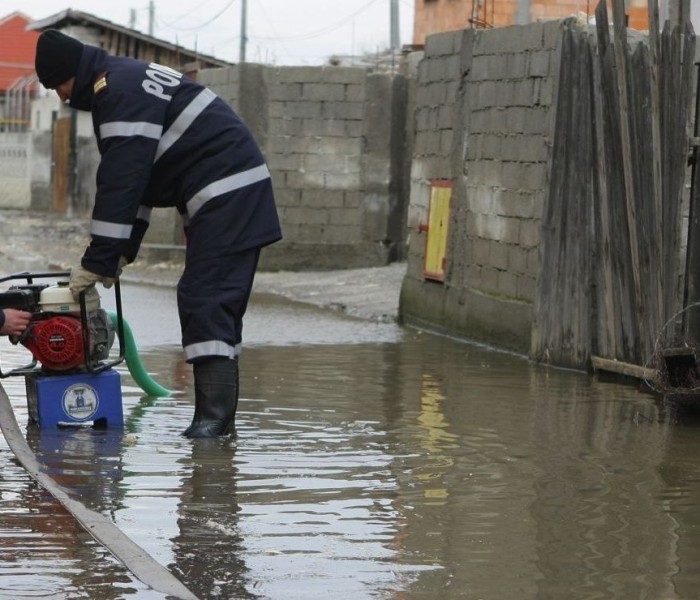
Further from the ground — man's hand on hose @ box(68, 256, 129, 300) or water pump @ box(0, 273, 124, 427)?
man's hand on hose @ box(68, 256, 129, 300)

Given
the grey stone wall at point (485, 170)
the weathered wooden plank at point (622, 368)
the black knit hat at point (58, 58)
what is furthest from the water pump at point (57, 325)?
the grey stone wall at point (485, 170)

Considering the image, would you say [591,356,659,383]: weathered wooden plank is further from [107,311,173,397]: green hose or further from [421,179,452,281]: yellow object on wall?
[421,179,452,281]: yellow object on wall

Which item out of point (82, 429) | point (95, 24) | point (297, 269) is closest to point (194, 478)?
point (82, 429)

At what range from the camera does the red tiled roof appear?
54.8 metres

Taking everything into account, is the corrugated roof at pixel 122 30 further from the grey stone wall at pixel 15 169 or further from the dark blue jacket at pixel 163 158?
the dark blue jacket at pixel 163 158

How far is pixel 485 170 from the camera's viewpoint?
10.5m

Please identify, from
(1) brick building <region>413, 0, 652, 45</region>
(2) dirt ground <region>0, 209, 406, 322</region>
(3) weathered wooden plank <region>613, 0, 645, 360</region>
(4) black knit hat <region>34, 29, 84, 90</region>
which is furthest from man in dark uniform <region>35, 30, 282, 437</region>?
(1) brick building <region>413, 0, 652, 45</region>

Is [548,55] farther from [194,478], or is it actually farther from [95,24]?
[95,24]

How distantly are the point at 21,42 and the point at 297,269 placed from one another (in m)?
42.9

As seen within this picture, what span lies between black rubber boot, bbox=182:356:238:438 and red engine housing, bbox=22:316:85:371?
513mm

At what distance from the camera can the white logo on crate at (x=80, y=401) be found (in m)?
6.33

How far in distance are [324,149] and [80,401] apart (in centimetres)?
1070

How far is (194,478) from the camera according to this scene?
536 centimetres

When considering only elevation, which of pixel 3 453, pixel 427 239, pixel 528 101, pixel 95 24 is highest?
pixel 95 24
